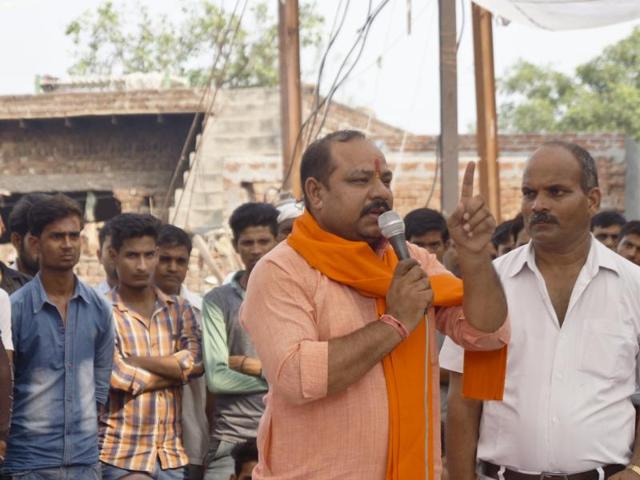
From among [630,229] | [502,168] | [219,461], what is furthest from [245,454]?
[502,168]

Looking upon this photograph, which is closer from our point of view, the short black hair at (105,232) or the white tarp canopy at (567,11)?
the short black hair at (105,232)

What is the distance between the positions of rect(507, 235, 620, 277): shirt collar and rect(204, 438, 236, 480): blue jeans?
245cm

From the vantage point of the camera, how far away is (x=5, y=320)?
18.1 feet

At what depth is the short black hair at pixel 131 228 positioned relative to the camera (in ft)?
20.7

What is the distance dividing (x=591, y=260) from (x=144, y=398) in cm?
267

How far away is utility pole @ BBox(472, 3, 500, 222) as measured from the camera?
13984 millimetres

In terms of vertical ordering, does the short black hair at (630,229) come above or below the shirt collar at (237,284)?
above

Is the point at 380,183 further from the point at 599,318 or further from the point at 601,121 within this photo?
the point at 601,121

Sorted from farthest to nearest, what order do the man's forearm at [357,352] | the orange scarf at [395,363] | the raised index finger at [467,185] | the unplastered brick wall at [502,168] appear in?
the unplastered brick wall at [502,168], the raised index finger at [467,185], the orange scarf at [395,363], the man's forearm at [357,352]

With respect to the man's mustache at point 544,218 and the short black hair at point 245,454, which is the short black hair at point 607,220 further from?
the man's mustache at point 544,218

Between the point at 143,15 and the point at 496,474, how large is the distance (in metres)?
35.4

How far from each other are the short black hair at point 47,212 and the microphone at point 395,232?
8.81 ft

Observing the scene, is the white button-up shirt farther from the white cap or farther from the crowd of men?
the white cap

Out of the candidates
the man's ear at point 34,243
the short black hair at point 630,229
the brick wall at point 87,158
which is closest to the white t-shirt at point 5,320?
the man's ear at point 34,243
